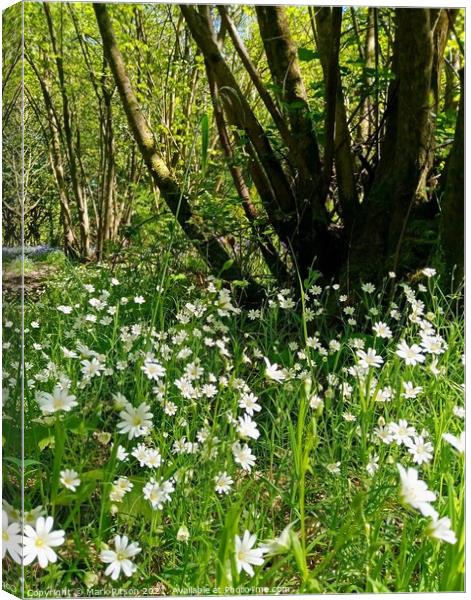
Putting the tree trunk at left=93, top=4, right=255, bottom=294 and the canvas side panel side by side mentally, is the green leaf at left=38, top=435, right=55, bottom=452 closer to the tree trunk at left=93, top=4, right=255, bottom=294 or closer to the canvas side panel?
the canvas side panel

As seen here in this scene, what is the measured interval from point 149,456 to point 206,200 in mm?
652

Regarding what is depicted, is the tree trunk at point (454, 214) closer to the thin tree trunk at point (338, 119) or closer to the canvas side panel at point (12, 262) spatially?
the thin tree trunk at point (338, 119)

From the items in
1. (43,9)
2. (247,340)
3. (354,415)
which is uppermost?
(43,9)

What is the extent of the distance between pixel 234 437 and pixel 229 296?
14.3 inches

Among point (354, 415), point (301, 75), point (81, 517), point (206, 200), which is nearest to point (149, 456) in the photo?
point (81, 517)

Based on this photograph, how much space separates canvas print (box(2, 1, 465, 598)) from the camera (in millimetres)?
1590

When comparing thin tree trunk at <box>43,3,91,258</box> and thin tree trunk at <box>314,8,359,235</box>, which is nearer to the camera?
thin tree trunk at <box>43,3,91,258</box>

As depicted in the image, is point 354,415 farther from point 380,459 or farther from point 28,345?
point 28,345

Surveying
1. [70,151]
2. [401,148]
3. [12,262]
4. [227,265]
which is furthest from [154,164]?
[401,148]

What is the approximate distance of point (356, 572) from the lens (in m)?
1.61

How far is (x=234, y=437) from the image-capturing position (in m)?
1.64

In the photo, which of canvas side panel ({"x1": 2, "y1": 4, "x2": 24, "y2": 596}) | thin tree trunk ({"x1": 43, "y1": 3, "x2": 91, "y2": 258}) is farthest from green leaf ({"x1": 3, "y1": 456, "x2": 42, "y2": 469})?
thin tree trunk ({"x1": 43, "y1": 3, "x2": 91, "y2": 258})

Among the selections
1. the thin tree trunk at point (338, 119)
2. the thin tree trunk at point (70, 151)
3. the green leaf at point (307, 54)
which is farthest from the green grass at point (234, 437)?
the green leaf at point (307, 54)

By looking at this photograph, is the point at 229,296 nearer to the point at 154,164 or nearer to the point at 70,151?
the point at 154,164
